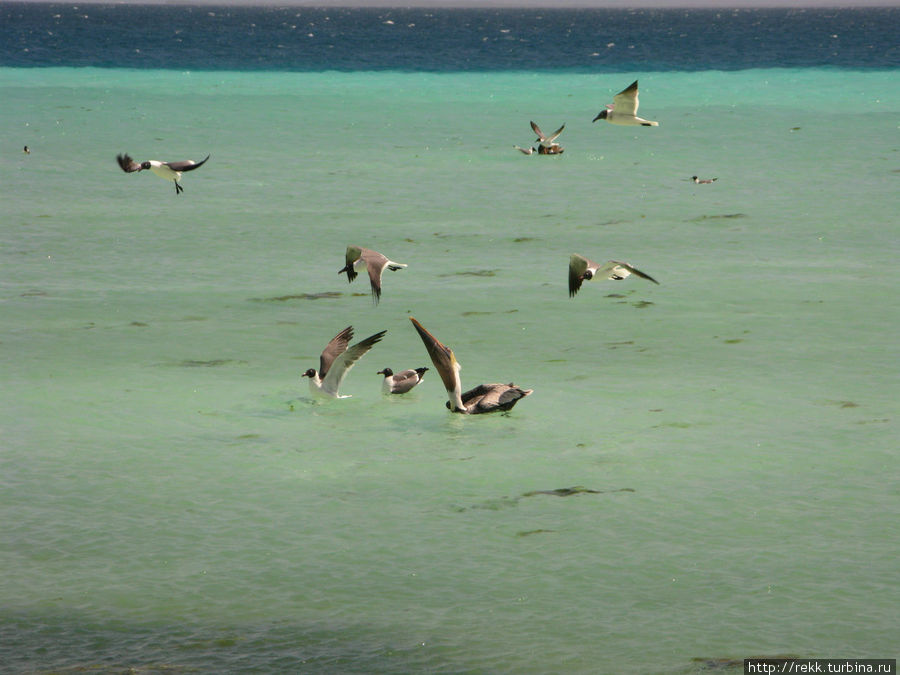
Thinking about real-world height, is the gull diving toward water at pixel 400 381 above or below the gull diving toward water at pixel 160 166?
below

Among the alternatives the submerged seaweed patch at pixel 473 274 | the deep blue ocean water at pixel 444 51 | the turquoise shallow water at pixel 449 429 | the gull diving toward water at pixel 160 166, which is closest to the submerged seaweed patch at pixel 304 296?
the turquoise shallow water at pixel 449 429

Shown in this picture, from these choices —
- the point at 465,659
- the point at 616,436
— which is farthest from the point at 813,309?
the point at 465,659

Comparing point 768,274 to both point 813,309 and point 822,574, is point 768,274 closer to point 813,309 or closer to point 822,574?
point 813,309

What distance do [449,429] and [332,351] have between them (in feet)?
2.97

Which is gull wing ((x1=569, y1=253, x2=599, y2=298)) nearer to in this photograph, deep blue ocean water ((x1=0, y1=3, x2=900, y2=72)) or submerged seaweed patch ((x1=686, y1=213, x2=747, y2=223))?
submerged seaweed patch ((x1=686, y1=213, x2=747, y2=223))

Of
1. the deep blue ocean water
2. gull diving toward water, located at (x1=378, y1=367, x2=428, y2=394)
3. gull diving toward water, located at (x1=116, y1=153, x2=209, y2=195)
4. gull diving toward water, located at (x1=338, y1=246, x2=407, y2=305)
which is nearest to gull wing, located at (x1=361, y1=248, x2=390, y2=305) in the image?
gull diving toward water, located at (x1=338, y1=246, x2=407, y2=305)

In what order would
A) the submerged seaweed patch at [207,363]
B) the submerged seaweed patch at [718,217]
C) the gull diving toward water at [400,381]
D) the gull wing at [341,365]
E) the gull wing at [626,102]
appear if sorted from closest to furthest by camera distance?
the gull wing at [341,365] < the gull diving toward water at [400,381] < the submerged seaweed patch at [207,363] < the submerged seaweed patch at [718,217] < the gull wing at [626,102]

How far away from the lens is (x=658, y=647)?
445cm

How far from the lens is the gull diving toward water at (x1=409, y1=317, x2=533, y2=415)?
22.5 ft

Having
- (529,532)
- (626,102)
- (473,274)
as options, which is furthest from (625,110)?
(529,532)

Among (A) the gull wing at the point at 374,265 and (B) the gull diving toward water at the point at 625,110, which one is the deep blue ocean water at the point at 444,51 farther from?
(A) the gull wing at the point at 374,265

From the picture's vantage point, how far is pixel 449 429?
270 inches

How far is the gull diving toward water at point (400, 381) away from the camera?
24.1ft

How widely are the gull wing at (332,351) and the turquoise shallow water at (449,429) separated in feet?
0.92
